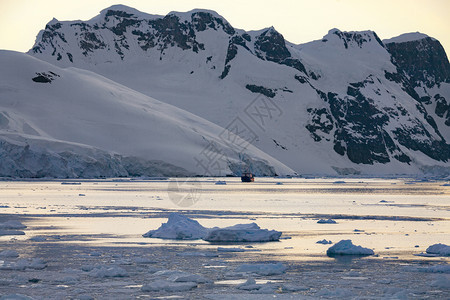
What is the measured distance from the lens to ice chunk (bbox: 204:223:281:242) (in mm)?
34125

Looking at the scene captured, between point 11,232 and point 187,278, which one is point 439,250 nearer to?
point 187,278

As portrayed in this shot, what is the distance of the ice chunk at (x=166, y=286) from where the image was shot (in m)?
21.8

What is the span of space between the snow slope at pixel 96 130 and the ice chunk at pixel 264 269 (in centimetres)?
9746

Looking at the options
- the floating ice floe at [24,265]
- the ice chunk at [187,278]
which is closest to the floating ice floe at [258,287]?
the ice chunk at [187,278]

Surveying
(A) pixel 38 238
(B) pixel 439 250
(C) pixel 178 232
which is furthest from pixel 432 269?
(A) pixel 38 238

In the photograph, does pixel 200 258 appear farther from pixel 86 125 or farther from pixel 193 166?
pixel 86 125

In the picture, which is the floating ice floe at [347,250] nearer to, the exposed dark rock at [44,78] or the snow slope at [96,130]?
the snow slope at [96,130]

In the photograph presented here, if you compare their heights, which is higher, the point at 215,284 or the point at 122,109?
the point at 122,109

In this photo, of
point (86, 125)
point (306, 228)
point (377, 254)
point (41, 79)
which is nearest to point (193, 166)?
point (86, 125)

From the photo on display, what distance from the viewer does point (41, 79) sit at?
615 ft

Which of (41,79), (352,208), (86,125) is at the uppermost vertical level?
(41,79)

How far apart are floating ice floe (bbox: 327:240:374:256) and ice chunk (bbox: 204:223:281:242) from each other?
15.6 ft

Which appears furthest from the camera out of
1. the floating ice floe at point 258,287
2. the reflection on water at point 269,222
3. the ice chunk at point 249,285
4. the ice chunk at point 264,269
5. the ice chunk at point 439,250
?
the reflection on water at point 269,222

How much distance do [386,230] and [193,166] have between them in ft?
384
